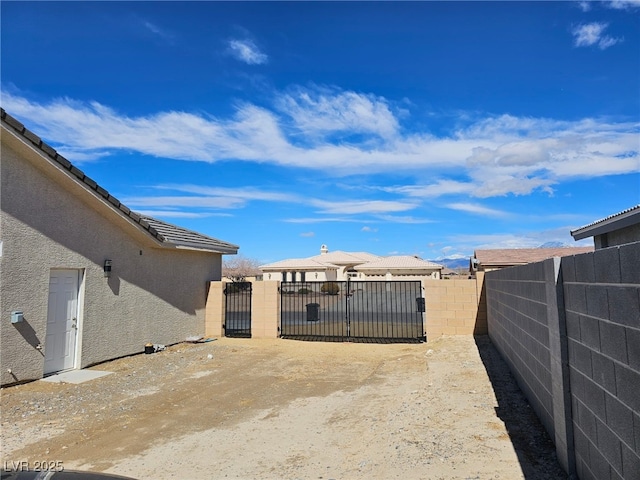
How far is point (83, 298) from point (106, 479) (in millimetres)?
8155

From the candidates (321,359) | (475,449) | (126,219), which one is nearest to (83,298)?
(126,219)

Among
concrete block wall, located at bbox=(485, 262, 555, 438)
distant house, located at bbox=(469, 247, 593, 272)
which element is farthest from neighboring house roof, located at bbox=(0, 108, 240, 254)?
distant house, located at bbox=(469, 247, 593, 272)

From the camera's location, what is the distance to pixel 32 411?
6.69m

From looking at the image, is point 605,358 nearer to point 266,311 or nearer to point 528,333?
point 528,333

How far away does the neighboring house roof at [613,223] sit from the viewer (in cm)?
999

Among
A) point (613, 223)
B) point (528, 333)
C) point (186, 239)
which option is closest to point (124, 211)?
point (186, 239)

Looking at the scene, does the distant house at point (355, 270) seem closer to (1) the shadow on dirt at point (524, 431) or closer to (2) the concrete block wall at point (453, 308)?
(2) the concrete block wall at point (453, 308)

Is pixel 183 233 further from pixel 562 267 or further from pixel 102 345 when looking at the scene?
pixel 562 267

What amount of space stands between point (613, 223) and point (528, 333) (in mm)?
7373

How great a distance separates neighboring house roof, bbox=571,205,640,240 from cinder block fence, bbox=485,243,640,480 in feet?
21.6

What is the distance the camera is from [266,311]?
1438 centimetres

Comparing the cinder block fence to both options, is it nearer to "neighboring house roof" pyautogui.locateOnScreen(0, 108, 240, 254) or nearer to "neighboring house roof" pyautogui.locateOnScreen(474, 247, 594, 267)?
"neighboring house roof" pyautogui.locateOnScreen(0, 108, 240, 254)

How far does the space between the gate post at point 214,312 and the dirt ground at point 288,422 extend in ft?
14.6

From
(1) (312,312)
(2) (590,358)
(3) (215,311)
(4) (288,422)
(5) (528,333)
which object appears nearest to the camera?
(2) (590,358)
